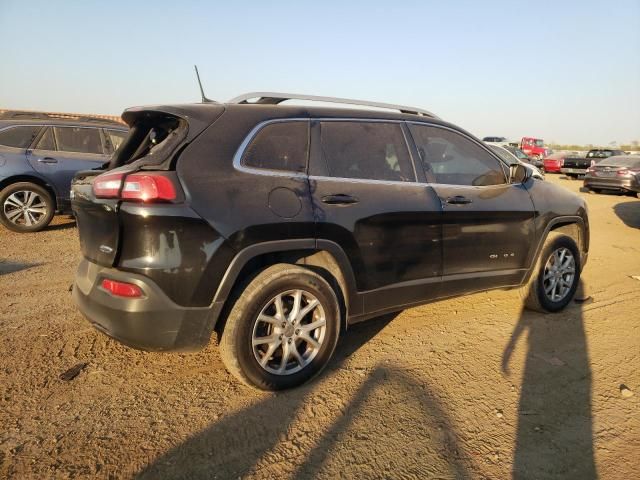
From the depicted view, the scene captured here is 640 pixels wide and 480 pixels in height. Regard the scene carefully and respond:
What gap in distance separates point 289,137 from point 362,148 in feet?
1.88

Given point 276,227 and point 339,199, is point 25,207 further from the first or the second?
point 339,199

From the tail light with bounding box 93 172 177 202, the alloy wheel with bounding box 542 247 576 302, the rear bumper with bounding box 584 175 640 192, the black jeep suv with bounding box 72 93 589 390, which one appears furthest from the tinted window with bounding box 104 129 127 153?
the rear bumper with bounding box 584 175 640 192

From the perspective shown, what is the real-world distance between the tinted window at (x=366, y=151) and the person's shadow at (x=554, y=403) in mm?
1654

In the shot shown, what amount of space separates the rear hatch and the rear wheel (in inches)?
189

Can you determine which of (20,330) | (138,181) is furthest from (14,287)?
(138,181)

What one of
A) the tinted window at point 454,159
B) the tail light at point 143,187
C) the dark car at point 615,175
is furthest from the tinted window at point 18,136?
the dark car at point 615,175

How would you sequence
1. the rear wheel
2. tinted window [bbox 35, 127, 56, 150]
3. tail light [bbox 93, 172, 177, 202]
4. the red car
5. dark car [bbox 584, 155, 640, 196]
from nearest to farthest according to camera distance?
tail light [bbox 93, 172, 177, 202] → the rear wheel → tinted window [bbox 35, 127, 56, 150] → dark car [bbox 584, 155, 640, 196] → the red car

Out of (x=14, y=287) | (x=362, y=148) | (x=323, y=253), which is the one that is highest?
(x=362, y=148)

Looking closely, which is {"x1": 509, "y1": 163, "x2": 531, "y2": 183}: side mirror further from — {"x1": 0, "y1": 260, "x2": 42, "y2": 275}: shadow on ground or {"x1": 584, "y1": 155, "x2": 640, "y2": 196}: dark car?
{"x1": 584, "y1": 155, "x2": 640, "y2": 196}: dark car

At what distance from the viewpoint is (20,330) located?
349 centimetres

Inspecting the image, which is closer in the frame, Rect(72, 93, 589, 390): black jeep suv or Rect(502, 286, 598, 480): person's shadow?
Rect(502, 286, 598, 480): person's shadow

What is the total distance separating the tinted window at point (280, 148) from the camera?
270 cm

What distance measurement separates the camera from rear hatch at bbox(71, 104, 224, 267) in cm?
246

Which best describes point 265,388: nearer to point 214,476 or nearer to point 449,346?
point 214,476
